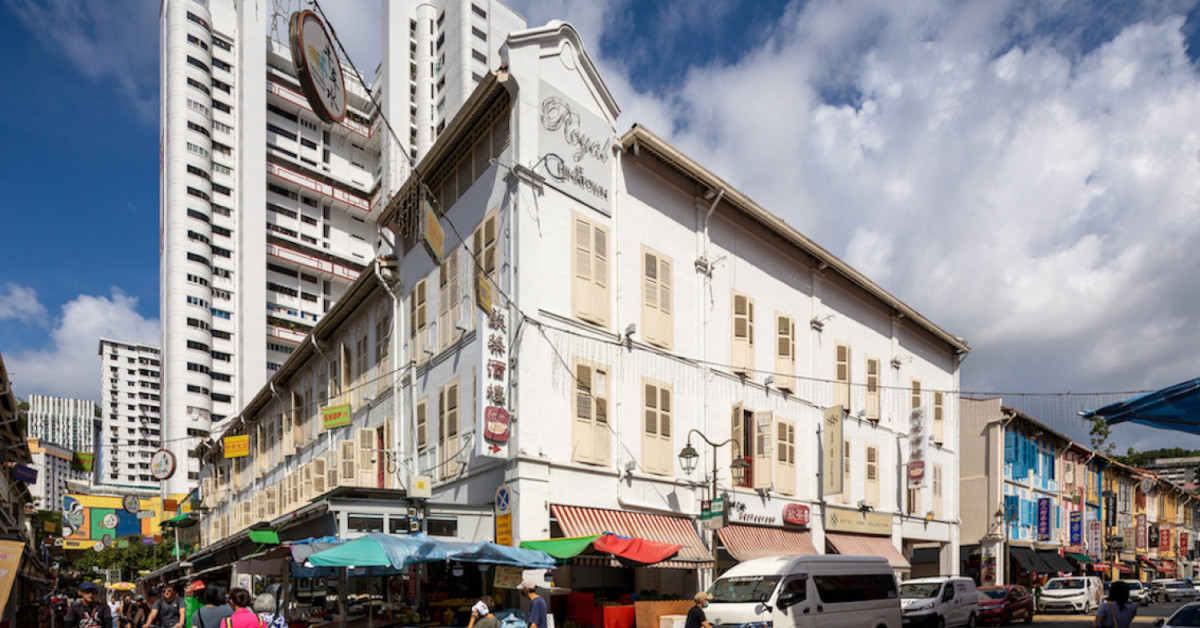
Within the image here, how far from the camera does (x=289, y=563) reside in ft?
62.0

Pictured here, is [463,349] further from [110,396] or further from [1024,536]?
[110,396]

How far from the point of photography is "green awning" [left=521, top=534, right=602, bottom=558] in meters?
16.3

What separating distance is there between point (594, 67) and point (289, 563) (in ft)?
43.4

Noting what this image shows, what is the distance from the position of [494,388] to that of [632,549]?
4230 mm

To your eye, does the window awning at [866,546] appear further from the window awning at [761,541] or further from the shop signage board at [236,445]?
the shop signage board at [236,445]

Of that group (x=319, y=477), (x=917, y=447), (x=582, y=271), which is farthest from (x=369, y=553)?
(x=917, y=447)

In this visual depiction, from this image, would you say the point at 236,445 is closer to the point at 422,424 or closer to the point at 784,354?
the point at 422,424

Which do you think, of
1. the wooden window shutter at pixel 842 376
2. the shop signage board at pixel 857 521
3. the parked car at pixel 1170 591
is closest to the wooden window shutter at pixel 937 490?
the shop signage board at pixel 857 521

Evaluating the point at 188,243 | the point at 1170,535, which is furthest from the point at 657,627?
the point at 188,243

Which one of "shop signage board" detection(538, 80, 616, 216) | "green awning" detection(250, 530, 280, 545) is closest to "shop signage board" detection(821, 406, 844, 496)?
"shop signage board" detection(538, 80, 616, 216)

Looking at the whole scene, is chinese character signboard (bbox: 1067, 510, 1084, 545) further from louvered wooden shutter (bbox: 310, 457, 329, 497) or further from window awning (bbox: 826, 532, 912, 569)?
louvered wooden shutter (bbox: 310, 457, 329, 497)

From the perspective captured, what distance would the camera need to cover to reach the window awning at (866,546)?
26703 millimetres

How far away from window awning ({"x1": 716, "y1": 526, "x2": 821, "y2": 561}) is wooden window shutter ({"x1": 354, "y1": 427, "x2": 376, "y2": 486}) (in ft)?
31.8

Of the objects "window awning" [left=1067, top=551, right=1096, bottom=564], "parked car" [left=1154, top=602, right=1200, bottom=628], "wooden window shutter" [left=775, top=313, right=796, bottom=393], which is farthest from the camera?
"window awning" [left=1067, top=551, right=1096, bottom=564]
